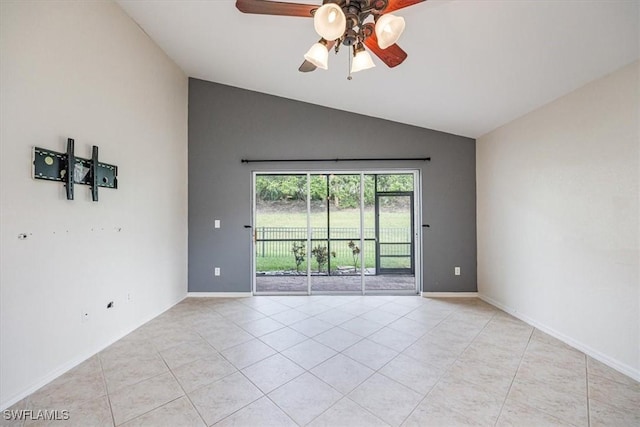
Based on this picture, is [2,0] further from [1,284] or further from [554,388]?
[554,388]

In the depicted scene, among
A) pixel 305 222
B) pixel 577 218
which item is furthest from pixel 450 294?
pixel 305 222

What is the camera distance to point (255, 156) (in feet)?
13.8

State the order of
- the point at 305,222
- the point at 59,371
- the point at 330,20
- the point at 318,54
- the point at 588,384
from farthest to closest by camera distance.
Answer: the point at 305,222 < the point at 59,371 < the point at 588,384 < the point at 318,54 < the point at 330,20

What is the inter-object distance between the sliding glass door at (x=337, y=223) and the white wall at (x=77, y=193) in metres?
1.46

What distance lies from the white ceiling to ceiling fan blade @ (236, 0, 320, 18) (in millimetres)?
822

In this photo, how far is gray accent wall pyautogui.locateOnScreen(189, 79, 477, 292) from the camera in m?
4.17

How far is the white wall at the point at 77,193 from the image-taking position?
72.6 inches

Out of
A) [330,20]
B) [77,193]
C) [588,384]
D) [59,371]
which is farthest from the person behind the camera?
[77,193]

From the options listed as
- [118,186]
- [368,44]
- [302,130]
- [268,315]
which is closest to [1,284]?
[118,186]

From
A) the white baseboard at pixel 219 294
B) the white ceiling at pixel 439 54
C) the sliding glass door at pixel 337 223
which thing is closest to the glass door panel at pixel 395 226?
the sliding glass door at pixel 337 223

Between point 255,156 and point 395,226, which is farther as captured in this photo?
point 395,226

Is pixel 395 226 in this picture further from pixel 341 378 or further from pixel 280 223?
pixel 341 378
